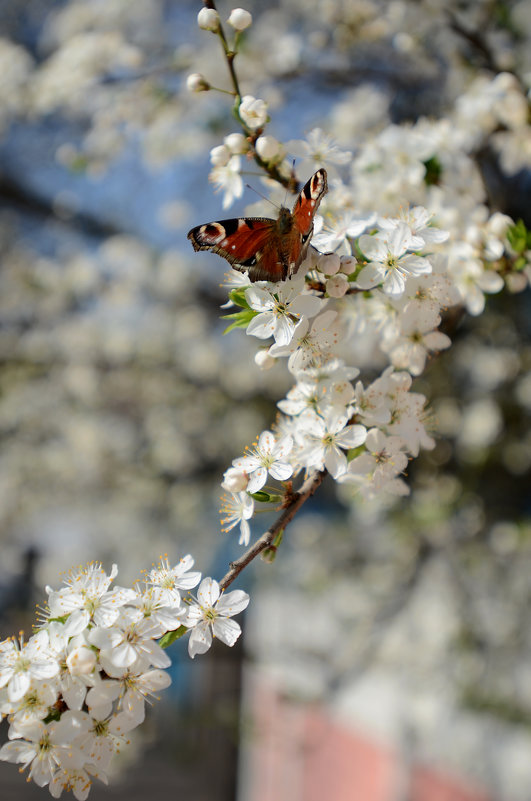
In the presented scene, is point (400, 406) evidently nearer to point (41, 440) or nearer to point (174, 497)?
point (174, 497)

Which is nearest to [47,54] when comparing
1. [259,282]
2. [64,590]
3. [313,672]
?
[259,282]

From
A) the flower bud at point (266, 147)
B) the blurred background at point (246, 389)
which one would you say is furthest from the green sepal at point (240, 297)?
the blurred background at point (246, 389)

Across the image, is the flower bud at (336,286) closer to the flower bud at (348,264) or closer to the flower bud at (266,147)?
the flower bud at (348,264)

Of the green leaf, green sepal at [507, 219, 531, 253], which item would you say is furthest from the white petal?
the green leaf

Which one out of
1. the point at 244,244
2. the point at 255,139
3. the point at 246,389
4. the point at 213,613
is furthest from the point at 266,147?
the point at 246,389

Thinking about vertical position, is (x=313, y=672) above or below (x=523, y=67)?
below

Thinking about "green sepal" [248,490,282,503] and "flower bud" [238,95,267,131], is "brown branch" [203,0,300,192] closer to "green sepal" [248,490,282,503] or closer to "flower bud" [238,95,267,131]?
"flower bud" [238,95,267,131]
